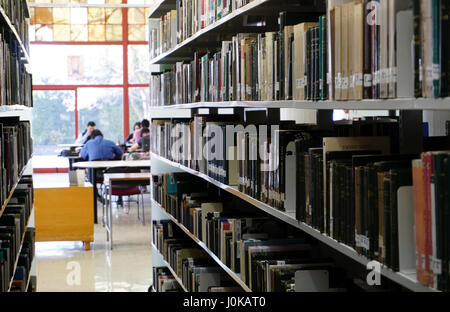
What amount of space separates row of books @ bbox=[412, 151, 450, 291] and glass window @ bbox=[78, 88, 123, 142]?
612 inches

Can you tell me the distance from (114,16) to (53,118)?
2.82m

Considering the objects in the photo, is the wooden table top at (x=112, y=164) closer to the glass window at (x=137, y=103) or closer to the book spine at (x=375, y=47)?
the glass window at (x=137, y=103)

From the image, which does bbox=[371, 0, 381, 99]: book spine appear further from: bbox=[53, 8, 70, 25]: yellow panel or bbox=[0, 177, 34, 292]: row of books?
bbox=[53, 8, 70, 25]: yellow panel

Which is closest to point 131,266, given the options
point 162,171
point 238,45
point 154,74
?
point 162,171

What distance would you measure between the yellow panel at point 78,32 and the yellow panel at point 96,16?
234 mm

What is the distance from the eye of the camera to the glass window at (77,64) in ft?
54.2

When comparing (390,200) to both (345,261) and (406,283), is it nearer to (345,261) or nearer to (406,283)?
(406,283)

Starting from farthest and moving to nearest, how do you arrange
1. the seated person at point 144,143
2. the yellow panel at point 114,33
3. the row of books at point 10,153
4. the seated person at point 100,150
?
1. the yellow panel at point 114,33
2. the seated person at point 144,143
3. the seated person at point 100,150
4. the row of books at point 10,153

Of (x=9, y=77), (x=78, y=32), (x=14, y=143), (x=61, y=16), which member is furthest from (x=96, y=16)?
(x=9, y=77)

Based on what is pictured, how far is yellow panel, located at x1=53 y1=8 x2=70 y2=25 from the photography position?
16.1 meters

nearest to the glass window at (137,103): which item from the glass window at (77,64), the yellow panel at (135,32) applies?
the glass window at (77,64)

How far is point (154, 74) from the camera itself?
6.25 meters

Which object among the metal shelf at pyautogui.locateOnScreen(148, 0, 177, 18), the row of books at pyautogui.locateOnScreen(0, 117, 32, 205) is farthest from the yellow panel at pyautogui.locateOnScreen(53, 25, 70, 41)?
the row of books at pyautogui.locateOnScreen(0, 117, 32, 205)

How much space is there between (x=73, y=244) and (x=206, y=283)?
15.1 ft
